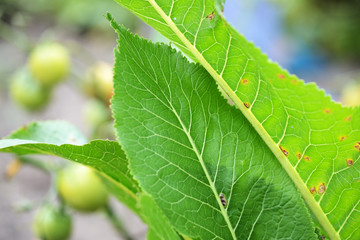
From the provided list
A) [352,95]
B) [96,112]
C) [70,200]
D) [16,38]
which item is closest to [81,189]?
[70,200]

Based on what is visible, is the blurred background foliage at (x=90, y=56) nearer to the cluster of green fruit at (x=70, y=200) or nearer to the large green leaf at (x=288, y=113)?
the cluster of green fruit at (x=70, y=200)

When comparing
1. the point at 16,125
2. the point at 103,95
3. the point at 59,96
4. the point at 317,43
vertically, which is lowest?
the point at 103,95

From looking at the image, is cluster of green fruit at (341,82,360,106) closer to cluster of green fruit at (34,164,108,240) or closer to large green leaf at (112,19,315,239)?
cluster of green fruit at (34,164,108,240)

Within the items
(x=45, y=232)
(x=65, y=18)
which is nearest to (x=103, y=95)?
(x=45, y=232)

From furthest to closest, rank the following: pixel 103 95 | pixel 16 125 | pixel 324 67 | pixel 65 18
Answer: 1. pixel 65 18
2. pixel 324 67
3. pixel 16 125
4. pixel 103 95

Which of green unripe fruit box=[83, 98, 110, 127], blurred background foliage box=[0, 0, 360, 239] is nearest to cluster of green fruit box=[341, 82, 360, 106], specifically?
blurred background foliage box=[0, 0, 360, 239]

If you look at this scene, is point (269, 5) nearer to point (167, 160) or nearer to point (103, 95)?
point (103, 95)
